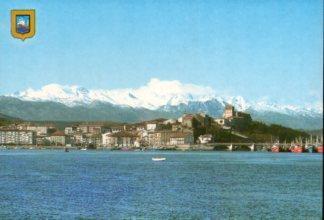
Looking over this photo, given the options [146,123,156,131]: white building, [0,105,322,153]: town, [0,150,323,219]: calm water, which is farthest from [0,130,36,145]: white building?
[0,150,323,219]: calm water

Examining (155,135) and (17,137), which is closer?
(155,135)

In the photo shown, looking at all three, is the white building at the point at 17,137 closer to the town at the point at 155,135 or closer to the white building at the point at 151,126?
the town at the point at 155,135

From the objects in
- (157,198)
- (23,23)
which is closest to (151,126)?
(157,198)

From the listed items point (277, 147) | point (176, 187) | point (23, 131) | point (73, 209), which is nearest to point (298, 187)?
point (176, 187)

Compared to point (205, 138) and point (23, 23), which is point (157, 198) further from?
point (205, 138)

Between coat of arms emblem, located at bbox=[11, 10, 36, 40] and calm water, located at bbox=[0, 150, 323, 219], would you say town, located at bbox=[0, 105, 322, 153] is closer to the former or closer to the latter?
calm water, located at bbox=[0, 150, 323, 219]
